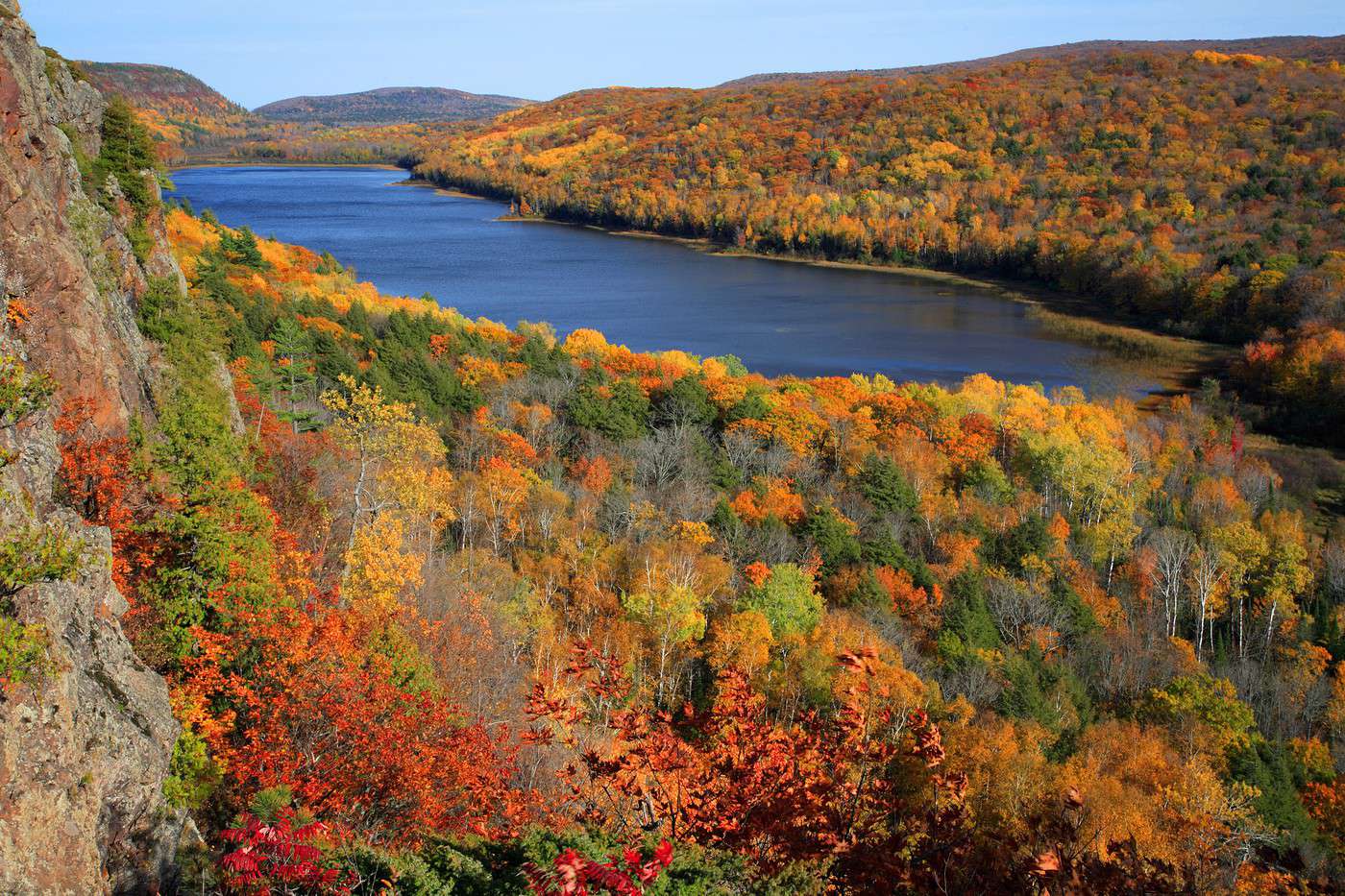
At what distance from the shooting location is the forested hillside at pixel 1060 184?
73.1m

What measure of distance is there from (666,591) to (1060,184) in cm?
9948

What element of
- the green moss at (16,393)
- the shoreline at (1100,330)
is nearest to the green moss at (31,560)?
the green moss at (16,393)

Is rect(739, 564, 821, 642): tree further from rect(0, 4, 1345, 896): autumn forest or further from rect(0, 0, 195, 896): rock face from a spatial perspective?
rect(0, 0, 195, 896): rock face

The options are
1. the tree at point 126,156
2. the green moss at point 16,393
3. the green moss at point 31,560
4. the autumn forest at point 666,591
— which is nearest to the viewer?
the green moss at point 31,560

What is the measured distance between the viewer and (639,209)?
127m

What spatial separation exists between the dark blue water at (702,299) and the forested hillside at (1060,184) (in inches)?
323

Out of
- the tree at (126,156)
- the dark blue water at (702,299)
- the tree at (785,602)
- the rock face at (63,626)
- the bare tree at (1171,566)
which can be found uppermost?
the tree at (126,156)

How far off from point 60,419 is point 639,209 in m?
117

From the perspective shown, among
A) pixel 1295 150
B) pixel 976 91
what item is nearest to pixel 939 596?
pixel 1295 150

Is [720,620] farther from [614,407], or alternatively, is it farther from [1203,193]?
[1203,193]

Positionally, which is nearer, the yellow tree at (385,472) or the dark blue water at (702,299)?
the yellow tree at (385,472)

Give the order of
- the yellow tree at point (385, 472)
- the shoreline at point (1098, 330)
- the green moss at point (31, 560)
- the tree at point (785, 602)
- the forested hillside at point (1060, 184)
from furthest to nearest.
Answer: the forested hillside at point (1060, 184), the shoreline at point (1098, 330), the tree at point (785, 602), the yellow tree at point (385, 472), the green moss at point (31, 560)

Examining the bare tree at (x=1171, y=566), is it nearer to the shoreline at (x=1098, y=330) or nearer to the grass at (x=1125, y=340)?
the shoreline at (x=1098, y=330)

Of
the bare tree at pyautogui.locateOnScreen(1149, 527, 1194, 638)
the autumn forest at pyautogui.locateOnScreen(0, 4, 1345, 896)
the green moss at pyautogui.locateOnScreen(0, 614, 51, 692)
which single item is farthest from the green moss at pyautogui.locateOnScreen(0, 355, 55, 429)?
the bare tree at pyautogui.locateOnScreen(1149, 527, 1194, 638)
